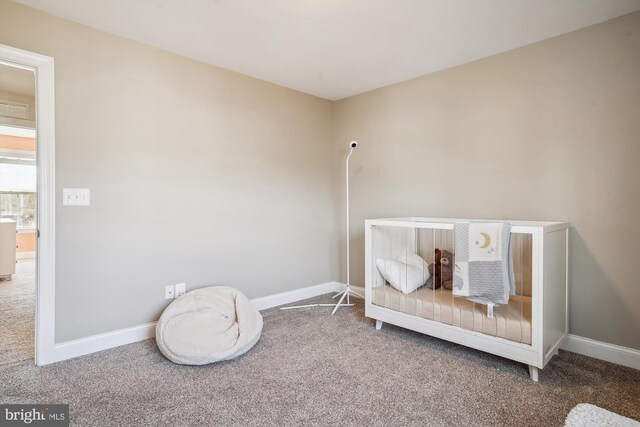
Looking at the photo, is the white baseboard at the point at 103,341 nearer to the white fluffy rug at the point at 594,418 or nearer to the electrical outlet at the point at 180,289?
the electrical outlet at the point at 180,289

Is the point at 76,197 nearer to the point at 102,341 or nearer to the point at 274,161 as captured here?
the point at 102,341

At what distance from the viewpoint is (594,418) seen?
1432 mm

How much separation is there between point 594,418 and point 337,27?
2.55 m

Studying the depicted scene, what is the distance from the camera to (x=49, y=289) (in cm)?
203

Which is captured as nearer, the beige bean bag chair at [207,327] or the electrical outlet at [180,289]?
the beige bean bag chair at [207,327]

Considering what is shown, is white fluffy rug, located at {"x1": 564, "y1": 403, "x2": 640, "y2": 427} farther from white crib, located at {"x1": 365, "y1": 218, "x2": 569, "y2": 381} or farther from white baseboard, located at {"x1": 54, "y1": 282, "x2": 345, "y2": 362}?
white baseboard, located at {"x1": 54, "y1": 282, "x2": 345, "y2": 362}

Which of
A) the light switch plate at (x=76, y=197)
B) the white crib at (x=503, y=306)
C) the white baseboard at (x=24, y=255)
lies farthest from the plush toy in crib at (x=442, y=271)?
the white baseboard at (x=24, y=255)

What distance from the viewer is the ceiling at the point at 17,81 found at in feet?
9.07

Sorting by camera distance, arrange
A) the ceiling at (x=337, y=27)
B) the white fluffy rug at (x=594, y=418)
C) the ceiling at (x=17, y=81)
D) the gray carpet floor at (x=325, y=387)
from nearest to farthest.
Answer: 1. the white fluffy rug at (x=594, y=418)
2. the gray carpet floor at (x=325, y=387)
3. the ceiling at (x=337, y=27)
4. the ceiling at (x=17, y=81)

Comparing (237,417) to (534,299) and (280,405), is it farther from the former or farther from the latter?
(534,299)

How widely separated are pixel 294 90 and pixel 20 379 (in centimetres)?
309

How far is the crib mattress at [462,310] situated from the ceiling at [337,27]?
181 cm

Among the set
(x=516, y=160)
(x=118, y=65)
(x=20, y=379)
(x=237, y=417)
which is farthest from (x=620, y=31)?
(x=20, y=379)

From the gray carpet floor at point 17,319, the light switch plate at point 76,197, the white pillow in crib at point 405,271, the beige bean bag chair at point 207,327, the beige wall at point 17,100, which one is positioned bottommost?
the gray carpet floor at point 17,319
